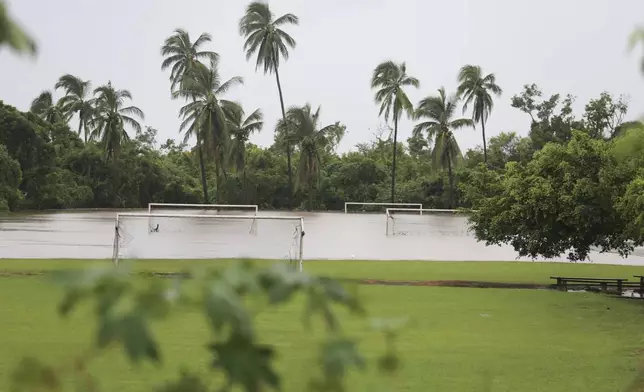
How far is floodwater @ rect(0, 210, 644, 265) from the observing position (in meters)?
24.1

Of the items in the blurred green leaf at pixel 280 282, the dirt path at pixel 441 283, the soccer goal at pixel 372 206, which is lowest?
the dirt path at pixel 441 283

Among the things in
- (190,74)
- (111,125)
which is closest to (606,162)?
(190,74)

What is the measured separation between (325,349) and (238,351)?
0.38ft

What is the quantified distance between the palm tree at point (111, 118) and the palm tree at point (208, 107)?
545 centimetres

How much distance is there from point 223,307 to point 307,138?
49789mm

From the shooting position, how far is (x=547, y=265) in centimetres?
2475

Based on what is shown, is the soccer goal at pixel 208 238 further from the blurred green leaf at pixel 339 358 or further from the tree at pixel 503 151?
the tree at pixel 503 151

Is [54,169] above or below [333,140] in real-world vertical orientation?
below

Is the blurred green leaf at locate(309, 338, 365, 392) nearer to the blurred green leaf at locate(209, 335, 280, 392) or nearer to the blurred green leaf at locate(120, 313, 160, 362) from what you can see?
the blurred green leaf at locate(209, 335, 280, 392)

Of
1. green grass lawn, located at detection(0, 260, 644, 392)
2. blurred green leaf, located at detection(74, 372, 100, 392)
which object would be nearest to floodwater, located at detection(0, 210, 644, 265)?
green grass lawn, located at detection(0, 260, 644, 392)

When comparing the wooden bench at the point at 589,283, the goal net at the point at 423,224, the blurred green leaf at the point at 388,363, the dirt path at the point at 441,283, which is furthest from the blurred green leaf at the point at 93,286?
the goal net at the point at 423,224

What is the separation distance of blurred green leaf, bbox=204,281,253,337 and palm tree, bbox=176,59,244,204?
46414mm

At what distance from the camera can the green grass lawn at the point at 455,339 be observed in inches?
324

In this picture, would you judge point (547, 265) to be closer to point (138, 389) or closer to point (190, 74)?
point (138, 389)
